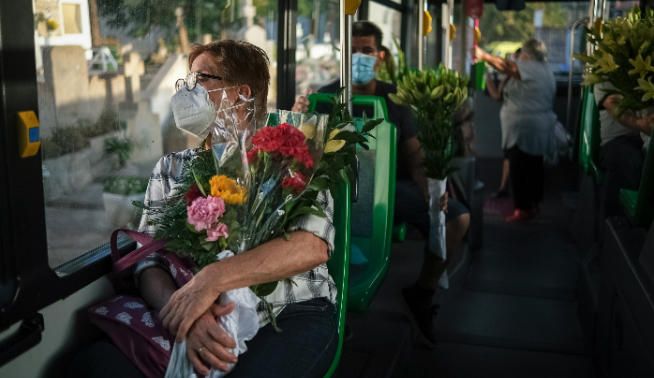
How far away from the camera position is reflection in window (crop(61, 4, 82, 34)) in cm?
188

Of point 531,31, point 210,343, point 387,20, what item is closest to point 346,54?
point 210,343

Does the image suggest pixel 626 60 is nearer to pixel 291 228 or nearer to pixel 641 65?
pixel 641 65

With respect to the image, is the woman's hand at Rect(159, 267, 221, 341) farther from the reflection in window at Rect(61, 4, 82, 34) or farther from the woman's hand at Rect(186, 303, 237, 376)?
the reflection in window at Rect(61, 4, 82, 34)

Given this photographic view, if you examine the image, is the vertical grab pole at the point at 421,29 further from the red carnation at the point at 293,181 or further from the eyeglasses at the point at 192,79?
the red carnation at the point at 293,181

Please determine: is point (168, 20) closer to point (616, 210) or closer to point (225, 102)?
point (225, 102)

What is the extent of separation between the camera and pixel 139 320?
5.95ft

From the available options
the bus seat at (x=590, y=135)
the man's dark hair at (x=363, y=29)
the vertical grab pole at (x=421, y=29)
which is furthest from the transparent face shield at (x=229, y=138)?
A: the bus seat at (x=590, y=135)

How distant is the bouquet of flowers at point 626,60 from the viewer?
2.96 meters

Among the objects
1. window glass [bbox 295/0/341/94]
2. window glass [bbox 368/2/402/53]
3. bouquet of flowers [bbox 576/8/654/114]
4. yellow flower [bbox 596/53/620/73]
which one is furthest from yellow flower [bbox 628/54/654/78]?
window glass [bbox 368/2/402/53]

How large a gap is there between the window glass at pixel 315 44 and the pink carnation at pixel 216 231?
2.16m

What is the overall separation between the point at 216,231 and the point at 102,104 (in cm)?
69

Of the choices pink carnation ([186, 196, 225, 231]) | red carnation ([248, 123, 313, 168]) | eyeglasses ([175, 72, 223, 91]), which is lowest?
pink carnation ([186, 196, 225, 231])

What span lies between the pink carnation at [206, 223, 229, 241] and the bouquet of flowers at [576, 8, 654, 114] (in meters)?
1.85

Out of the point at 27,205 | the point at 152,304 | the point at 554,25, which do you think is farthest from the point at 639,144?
the point at 554,25
